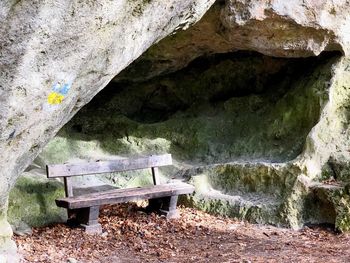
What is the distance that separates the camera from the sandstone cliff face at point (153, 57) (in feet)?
12.1

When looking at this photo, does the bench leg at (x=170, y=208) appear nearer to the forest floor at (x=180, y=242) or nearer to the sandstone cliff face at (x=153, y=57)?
the forest floor at (x=180, y=242)

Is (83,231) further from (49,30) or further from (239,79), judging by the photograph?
(239,79)

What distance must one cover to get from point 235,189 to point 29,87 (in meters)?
4.38

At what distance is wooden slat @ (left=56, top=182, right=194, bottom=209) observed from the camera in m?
5.79

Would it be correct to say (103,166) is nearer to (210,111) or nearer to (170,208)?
(170,208)

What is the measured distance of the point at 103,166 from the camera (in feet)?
21.9

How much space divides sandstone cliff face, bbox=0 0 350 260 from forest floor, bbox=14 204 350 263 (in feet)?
1.48

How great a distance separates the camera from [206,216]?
276 inches

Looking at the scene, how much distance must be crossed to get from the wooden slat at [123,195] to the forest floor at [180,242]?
0.37 meters

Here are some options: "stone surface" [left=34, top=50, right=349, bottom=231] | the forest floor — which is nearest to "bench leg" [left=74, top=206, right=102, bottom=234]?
the forest floor

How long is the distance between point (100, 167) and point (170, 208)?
1.15 m

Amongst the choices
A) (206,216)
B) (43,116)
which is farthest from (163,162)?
(43,116)

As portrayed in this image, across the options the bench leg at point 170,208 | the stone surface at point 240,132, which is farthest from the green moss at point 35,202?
the bench leg at point 170,208

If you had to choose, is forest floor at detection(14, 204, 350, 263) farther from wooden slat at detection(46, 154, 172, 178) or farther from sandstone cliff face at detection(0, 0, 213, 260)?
sandstone cliff face at detection(0, 0, 213, 260)
